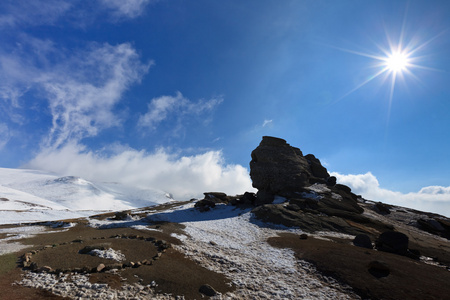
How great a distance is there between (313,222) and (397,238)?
1425 centimetres

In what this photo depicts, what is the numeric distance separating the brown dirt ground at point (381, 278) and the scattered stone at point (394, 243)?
4.79 meters

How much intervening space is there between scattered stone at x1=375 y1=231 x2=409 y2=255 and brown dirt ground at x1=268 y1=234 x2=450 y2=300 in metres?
4.79

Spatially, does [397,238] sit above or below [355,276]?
above

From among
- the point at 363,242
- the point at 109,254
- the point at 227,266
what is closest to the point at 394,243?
the point at 363,242

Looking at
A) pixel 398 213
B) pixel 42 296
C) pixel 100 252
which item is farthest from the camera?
pixel 398 213

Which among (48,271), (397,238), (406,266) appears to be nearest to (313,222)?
(397,238)

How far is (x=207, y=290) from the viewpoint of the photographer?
1388 cm

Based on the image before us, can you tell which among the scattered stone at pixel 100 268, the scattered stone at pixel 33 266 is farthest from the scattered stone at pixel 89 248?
the scattered stone at pixel 100 268

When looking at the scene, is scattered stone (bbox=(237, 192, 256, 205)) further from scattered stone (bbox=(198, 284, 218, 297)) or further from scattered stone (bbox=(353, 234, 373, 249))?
scattered stone (bbox=(198, 284, 218, 297))

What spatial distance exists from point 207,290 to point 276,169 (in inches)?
1989

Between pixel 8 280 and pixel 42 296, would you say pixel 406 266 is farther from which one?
pixel 8 280

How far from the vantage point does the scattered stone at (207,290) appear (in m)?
13.7

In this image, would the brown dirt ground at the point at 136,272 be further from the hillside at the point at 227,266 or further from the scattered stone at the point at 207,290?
the scattered stone at the point at 207,290

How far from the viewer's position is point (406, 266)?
19.4 metres
